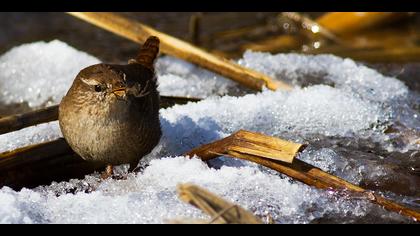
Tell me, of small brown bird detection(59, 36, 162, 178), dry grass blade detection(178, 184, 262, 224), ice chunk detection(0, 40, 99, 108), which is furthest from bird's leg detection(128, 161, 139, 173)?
ice chunk detection(0, 40, 99, 108)

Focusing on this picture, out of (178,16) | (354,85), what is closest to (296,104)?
(354,85)

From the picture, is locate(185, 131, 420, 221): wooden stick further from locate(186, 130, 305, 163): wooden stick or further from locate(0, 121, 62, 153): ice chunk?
locate(0, 121, 62, 153): ice chunk

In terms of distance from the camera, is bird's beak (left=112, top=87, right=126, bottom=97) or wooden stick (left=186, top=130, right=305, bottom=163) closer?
wooden stick (left=186, top=130, right=305, bottom=163)

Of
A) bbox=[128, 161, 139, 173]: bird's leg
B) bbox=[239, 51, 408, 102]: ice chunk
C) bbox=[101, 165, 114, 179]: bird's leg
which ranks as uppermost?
bbox=[239, 51, 408, 102]: ice chunk

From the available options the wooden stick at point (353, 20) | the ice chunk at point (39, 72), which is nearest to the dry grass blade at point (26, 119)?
the ice chunk at point (39, 72)

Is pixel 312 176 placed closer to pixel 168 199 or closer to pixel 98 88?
pixel 168 199

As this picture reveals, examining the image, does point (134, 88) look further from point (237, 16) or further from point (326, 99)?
point (237, 16)
